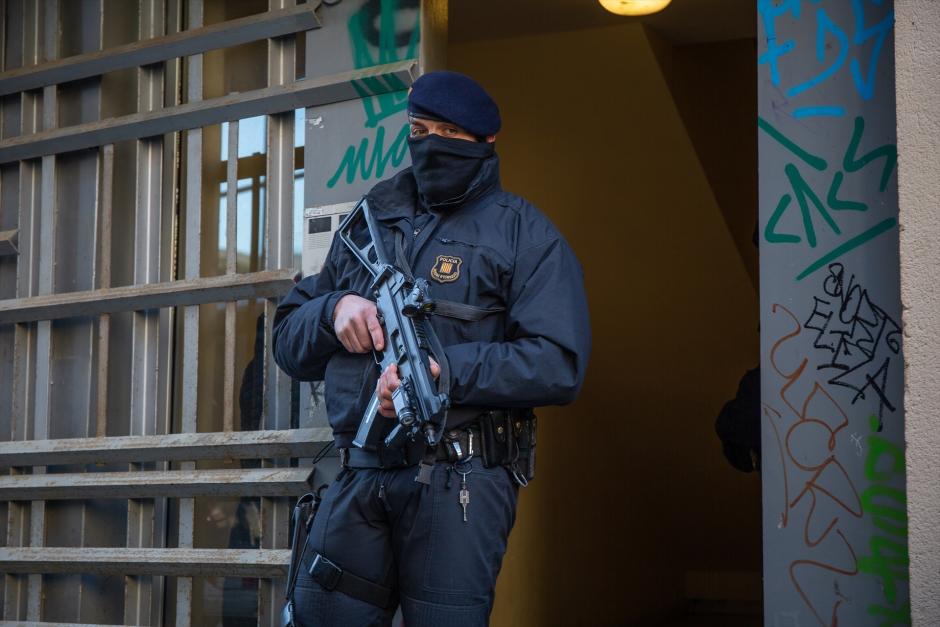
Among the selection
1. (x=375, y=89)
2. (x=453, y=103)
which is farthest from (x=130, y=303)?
(x=453, y=103)

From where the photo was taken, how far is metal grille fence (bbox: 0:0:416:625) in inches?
155

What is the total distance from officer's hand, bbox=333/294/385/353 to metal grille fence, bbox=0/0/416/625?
88cm

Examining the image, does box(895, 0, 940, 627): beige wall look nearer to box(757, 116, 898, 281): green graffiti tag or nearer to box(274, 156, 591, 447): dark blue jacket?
box(757, 116, 898, 281): green graffiti tag

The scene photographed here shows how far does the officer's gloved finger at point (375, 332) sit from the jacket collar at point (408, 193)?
352 mm

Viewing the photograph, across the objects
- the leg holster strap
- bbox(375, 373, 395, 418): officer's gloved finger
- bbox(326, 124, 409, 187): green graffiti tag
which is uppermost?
bbox(326, 124, 409, 187): green graffiti tag

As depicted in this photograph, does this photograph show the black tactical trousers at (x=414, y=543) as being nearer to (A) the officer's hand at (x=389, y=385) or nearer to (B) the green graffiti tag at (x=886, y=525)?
(A) the officer's hand at (x=389, y=385)

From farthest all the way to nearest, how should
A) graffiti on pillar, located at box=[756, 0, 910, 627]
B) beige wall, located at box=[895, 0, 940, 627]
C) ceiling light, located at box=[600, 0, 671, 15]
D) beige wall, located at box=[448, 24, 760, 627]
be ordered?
beige wall, located at box=[448, 24, 760, 627]
ceiling light, located at box=[600, 0, 671, 15]
graffiti on pillar, located at box=[756, 0, 910, 627]
beige wall, located at box=[895, 0, 940, 627]

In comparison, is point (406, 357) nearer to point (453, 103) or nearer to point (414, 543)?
point (414, 543)

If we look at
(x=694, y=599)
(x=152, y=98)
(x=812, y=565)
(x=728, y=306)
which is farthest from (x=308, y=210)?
(x=694, y=599)

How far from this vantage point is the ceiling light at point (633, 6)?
508 centimetres

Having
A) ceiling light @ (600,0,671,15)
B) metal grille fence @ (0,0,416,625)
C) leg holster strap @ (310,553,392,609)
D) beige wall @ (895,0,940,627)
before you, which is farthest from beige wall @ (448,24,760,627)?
beige wall @ (895,0,940,627)

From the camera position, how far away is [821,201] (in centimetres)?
302

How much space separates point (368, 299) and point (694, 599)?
19.6ft

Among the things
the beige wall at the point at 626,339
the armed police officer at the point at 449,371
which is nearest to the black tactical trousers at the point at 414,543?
the armed police officer at the point at 449,371
